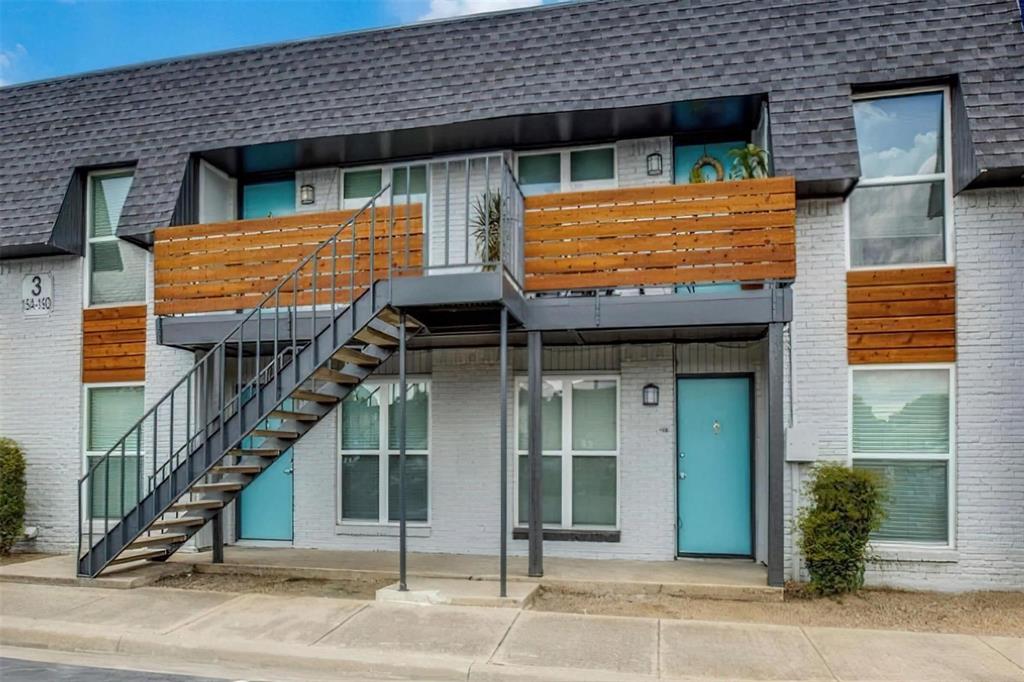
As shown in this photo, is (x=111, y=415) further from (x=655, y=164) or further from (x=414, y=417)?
(x=655, y=164)

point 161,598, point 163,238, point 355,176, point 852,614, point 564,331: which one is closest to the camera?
point 852,614

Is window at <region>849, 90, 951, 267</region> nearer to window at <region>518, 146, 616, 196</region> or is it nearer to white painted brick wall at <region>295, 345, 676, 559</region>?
white painted brick wall at <region>295, 345, 676, 559</region>

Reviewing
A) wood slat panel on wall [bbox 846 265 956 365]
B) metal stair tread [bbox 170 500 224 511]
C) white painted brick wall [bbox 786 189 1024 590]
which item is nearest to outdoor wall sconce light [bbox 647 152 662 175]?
wood slat panel on wall [bbox 846 265 956 365]

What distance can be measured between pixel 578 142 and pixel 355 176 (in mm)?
Answer: 2877

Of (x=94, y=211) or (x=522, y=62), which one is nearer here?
(x=522, y=62)

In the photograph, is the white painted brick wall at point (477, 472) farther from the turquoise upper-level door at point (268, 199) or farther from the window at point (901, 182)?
the turquoise upper-level door at point (268, 199)

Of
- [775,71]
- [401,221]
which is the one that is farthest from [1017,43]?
[401,221]

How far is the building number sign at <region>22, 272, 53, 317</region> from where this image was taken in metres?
10.0

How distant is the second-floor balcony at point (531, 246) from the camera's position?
7.24m

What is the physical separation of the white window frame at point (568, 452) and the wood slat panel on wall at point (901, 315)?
2595mm

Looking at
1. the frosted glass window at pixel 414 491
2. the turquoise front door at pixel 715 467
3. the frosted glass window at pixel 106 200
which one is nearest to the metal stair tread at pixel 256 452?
the frosted glass window at pixel 414 491

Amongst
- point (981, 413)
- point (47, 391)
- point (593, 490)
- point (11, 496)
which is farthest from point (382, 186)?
point (981, 413)

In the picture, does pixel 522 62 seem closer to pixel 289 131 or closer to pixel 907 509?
pixel 289 131

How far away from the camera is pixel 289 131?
9.09 m
